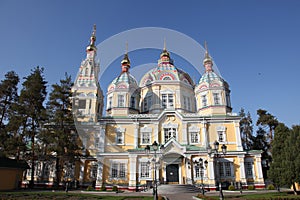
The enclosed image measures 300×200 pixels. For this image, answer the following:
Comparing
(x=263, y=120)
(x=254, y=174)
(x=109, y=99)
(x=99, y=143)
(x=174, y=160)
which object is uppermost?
(x=109, y=99)

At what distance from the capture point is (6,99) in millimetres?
28562

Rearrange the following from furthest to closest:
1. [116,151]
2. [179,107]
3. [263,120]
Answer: [263,120]
[179,107]
[116,151]

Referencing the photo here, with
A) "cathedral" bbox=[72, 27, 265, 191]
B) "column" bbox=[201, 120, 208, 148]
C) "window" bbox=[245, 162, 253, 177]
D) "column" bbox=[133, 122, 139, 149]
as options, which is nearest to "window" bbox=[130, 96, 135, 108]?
"cathedral" bbox=[72, 27, 265, 191]

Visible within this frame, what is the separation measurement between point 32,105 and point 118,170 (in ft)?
45.4

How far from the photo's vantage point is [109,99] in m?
35.2

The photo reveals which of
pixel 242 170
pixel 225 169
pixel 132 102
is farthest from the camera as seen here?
pixel 132 102

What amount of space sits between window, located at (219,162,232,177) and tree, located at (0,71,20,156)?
25.3 m

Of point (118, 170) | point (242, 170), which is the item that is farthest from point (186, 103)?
point (118, 170)

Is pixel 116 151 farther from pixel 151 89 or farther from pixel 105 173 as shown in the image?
pixel 151 89

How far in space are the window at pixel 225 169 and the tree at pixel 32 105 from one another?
2292cm

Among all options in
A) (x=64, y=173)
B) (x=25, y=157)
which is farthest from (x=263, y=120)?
(x=25, y=157)

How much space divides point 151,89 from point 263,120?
70.6ft

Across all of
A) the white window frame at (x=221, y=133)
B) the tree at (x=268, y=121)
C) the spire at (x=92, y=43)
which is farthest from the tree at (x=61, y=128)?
the tree at (x=268, y=121)

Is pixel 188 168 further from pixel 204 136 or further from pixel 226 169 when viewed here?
pixel 204 136
